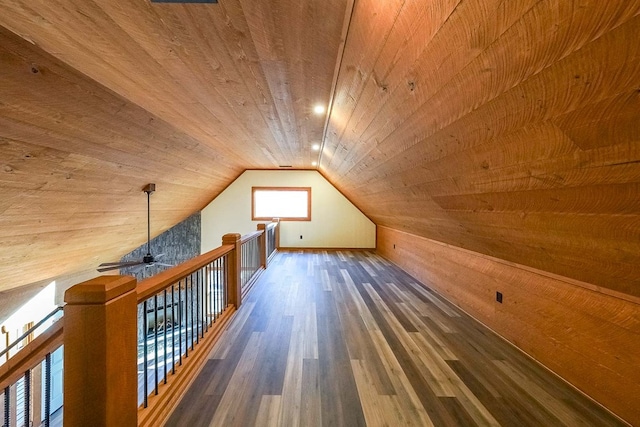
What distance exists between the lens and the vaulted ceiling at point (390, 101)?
37.4 inches

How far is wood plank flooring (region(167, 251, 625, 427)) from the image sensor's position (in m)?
1.66

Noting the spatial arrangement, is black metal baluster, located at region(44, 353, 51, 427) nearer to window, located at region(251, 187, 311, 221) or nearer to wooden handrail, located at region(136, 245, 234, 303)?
wooden handrail, located at region(136, 245, 234, 303)

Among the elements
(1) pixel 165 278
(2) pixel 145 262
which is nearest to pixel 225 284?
(2) pixel 145 262

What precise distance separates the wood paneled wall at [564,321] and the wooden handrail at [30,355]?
2.67m

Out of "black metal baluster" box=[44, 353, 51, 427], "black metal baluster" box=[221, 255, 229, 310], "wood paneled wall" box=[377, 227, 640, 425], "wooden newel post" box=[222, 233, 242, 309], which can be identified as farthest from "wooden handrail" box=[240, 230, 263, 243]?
"wood paneled wall" box=[377, 227, 640, 425]

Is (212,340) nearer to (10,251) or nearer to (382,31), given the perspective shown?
(382,31)

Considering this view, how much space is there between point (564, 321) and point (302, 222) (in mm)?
6017

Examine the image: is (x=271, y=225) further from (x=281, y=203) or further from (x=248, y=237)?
(x=248, y=237)

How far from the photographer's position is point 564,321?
6.57 ft

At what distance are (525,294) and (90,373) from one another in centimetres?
280

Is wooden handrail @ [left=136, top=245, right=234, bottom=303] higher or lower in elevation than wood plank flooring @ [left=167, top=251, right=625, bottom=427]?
higher

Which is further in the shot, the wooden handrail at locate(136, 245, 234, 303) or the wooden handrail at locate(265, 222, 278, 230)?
the wooden handrail at locate(265, 222, 278, 230)

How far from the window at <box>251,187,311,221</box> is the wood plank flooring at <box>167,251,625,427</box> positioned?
14.2ft

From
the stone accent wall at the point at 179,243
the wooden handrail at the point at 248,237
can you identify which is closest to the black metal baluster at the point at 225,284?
the wooden handrail at the point at 248,237
